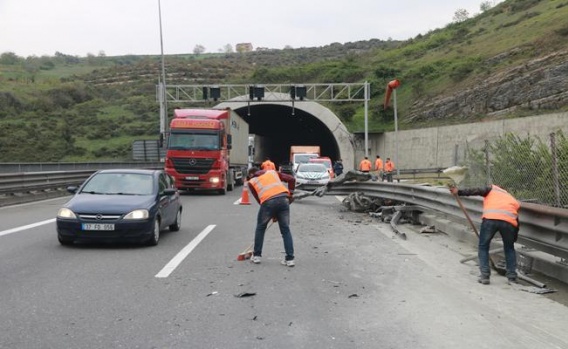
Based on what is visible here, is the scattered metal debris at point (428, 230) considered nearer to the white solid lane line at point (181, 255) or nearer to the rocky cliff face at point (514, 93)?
the white solid lane line at point (181, 255)

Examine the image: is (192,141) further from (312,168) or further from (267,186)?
(267,186)

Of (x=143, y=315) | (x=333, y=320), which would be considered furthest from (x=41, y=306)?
(x=333, y=320)

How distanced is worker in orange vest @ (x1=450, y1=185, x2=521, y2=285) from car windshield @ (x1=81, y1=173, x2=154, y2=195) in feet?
20.1

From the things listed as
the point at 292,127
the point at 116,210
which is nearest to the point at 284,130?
the point at 292,127

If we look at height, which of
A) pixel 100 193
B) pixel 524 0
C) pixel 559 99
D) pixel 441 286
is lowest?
pixel 441 286

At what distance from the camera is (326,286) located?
7090mm

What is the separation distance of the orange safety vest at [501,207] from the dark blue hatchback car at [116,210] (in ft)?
18.2

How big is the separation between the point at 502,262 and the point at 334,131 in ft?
119

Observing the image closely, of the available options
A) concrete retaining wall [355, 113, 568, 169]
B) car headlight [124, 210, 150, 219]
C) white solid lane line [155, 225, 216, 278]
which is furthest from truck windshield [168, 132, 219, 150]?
car headlight [124, 210, 150, 219]

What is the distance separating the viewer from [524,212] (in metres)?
7.78

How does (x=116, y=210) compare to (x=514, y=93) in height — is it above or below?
below

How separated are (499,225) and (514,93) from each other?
33.9m

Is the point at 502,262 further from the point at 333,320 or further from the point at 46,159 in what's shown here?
the point at 46,159

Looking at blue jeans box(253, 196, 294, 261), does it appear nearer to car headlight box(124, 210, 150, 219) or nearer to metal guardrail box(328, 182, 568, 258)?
car headlight box(124, 210, 150, 219)
